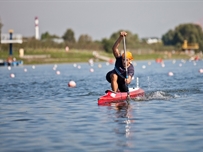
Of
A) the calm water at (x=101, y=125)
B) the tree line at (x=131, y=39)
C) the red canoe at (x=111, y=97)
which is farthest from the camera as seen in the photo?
the tree line at (x=131, y=39)

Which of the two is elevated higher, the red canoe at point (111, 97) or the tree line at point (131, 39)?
the tree line at point (131, 39)

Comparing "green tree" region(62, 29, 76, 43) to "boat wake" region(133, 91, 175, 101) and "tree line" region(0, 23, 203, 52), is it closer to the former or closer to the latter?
"tree line" region(0, 23, 203, 52)

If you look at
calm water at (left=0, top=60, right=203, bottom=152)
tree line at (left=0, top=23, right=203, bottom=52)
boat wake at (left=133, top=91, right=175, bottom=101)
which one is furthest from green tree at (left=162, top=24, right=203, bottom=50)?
calm water at (left=0, top=60, right=203, bottom=152)

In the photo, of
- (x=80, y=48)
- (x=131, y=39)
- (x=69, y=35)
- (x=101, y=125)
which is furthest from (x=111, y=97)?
(x=131, y=39)

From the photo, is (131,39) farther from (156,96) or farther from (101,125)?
(101,125)

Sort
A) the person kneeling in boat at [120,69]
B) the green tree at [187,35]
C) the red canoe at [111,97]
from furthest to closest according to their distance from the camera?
1. the green tree at [187,35]
2. the person kneeling in boat at [120,69]
3. the red canoe at [111,97]

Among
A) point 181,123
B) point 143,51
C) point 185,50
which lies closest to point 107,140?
point 181,123

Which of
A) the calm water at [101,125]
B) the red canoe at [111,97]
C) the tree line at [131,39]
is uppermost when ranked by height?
the tree line at [131,39]

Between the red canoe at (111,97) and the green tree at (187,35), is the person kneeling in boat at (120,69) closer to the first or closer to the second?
the red canoe at (111,97)

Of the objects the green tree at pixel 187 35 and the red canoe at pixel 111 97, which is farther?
the green tree at pixel 187 35

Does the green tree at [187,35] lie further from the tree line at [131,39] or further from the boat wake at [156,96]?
the boat wake at [156,96]

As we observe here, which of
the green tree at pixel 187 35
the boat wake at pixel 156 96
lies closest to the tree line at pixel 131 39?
the green tree at pixel 187 35

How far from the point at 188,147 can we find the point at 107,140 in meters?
2.03

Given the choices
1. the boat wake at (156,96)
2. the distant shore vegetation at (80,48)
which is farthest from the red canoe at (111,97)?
the distant shore vegetation at (80,48)
